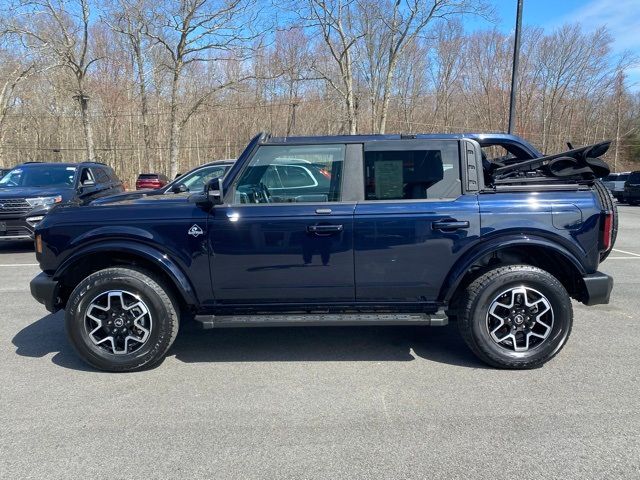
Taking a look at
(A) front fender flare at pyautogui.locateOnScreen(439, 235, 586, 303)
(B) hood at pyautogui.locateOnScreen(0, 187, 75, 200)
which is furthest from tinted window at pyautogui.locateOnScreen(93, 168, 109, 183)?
(A) front fender flare at pyautogui.locateOnScreen(439, 235, 586, 303)

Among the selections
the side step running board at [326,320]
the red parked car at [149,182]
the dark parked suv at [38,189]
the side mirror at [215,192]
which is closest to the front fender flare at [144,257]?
the side step running board at [326,320]

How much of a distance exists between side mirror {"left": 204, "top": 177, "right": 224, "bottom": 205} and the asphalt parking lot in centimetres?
142

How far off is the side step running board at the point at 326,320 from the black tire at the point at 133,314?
1.03 ft

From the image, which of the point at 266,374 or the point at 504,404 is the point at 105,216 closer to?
the point at 266,374

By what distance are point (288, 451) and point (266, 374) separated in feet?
3.41

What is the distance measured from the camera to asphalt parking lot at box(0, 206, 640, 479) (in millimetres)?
2500

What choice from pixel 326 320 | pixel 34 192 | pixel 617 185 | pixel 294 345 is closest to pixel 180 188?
pixel 34 192

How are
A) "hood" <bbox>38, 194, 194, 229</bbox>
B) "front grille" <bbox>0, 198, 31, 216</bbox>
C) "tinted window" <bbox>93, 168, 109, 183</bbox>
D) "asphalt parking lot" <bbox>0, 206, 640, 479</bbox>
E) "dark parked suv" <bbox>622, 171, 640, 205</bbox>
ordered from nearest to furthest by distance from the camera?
"asphalt parking lot" <bbox>0, 206, 640, 479</bbox>
"hood" <bbox>38, 194, 194, 229</bbox>
"front grille" <bbox>0, 198, 31, 216</bbox>
"tinted window" <bbox>93, 168, 109, 183</bbox>
"dark parked suv" <bbox>622, 171, 640, 205</bbox>

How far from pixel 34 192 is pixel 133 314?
268 inches

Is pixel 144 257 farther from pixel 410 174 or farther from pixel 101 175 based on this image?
pixel 101 175

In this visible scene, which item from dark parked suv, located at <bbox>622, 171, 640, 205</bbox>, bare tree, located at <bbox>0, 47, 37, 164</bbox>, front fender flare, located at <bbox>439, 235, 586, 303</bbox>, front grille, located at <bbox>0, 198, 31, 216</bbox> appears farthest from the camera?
bare tree, located at <bbox>0, 47, 37, 164</bbox>

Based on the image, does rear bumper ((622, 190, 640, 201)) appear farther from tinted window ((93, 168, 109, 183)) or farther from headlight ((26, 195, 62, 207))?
headlight ((26, 195, 62, 207))

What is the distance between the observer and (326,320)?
3.57 m

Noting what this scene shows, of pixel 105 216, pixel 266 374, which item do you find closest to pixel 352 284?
pixel 266 374
